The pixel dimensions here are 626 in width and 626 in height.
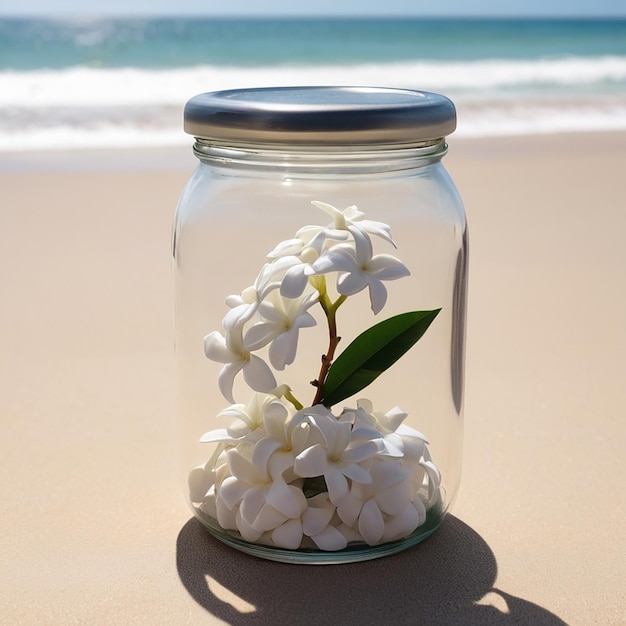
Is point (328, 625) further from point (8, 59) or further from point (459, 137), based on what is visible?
point (8, 59)

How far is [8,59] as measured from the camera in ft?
25.8

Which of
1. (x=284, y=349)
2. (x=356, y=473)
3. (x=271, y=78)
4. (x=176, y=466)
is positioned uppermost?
(x=271, y=78)

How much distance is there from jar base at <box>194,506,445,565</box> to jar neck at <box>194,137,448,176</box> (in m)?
0.31

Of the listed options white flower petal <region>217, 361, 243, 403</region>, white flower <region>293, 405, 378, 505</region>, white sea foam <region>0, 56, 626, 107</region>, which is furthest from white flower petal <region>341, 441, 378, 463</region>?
white sea foam <region>0, 56, 626, 107</region>

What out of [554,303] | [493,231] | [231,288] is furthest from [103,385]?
[493,231]

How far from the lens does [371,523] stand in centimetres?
82

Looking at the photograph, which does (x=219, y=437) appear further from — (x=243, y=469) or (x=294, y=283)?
(x=294, y=283)

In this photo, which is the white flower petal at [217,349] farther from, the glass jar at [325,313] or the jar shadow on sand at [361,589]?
the jar shadow on sand at [361,589]

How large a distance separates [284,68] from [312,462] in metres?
7.17

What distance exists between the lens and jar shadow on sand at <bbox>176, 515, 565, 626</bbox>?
78 centimetres

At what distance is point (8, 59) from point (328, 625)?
7812mm

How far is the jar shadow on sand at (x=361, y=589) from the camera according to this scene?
78 cm

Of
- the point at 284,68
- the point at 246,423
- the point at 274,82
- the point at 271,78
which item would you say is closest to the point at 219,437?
the point at 246,423

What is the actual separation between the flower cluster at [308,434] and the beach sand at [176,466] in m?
0.05
